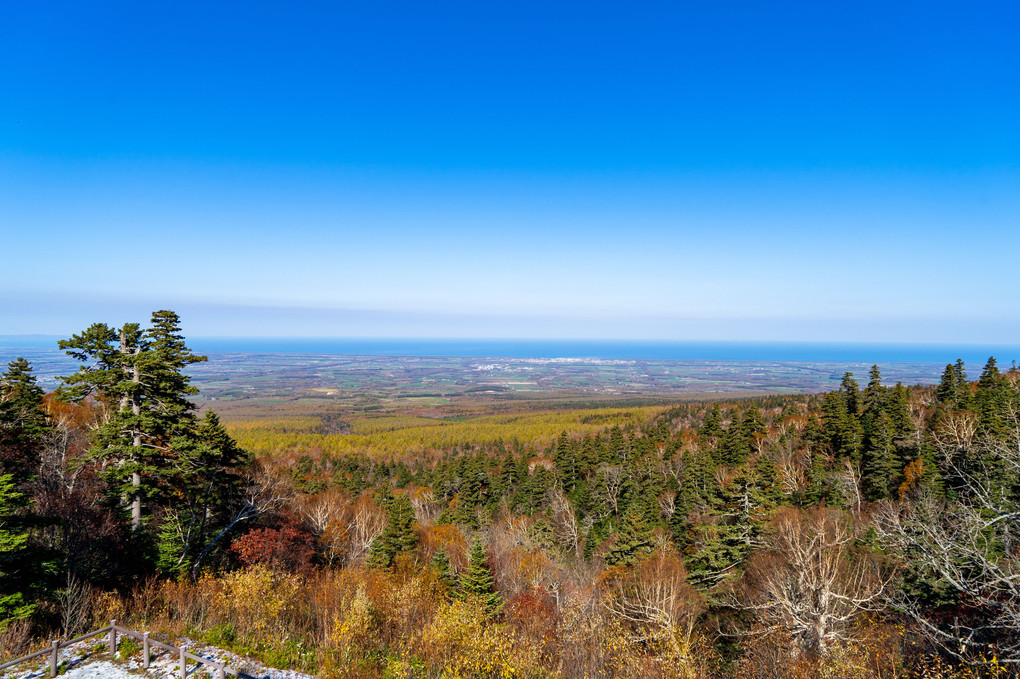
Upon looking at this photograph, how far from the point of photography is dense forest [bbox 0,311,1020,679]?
46.9ft

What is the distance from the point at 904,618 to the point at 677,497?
1160 inches

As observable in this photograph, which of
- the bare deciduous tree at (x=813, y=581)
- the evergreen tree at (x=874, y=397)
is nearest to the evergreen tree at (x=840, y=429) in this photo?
the evergreen tree at (x=874, y=397)

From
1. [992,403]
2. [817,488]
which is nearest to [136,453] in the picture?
[817,488]

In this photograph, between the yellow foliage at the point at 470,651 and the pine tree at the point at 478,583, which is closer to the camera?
the yellow foliage at the point at 470,651

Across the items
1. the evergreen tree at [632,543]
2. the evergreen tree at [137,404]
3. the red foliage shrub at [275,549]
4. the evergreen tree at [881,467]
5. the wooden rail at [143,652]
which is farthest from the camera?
the evergreen tree at [881,467]

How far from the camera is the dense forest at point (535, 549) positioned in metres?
14.3

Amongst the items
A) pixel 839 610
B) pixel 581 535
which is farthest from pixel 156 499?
pixel 581 535

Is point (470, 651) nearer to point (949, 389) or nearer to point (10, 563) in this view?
point (10, 563)

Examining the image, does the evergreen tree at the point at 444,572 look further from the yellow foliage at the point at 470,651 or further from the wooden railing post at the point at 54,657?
the wooden railing post at the point at 54,657

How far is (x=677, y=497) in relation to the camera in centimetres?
5344

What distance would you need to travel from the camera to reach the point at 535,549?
46.9 metres

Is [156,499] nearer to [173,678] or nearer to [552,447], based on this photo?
[173,678]

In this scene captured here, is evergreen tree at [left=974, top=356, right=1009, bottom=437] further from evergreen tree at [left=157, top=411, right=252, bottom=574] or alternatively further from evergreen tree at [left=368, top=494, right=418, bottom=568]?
evergreen tree at [left=157, top=411, right=252, bottom=574]

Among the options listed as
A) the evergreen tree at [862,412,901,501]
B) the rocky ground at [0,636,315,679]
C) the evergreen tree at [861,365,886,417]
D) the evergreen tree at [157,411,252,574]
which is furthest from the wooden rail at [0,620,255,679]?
the evergreen tree at [861,365,886,417]
